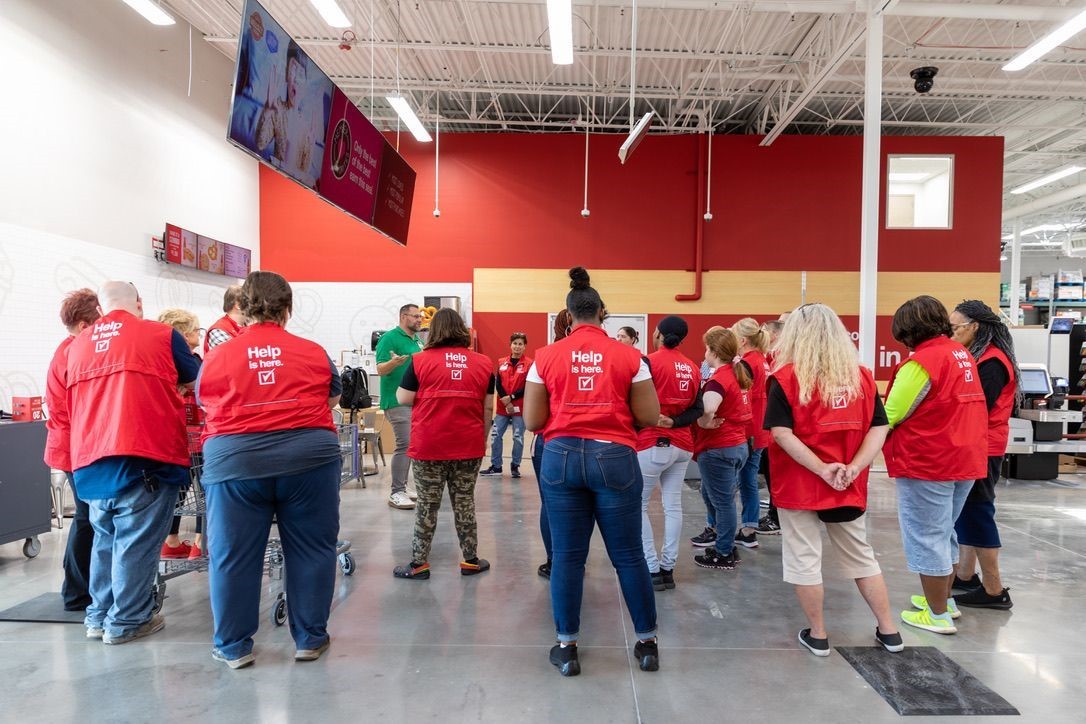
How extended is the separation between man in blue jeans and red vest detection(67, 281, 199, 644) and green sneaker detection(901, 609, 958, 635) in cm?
371

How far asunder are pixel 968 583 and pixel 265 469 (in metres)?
3.82

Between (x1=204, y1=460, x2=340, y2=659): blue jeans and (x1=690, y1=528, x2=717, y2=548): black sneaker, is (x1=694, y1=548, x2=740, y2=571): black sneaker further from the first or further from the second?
(x1=204, y1=460, x2=340, y2=659): blue jeans

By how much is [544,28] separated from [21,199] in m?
6.15

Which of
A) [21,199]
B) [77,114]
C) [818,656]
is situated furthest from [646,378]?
[77,114]

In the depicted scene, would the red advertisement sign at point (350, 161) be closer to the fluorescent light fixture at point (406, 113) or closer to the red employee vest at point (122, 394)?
the fluorescent light fixture at point (406, 113)

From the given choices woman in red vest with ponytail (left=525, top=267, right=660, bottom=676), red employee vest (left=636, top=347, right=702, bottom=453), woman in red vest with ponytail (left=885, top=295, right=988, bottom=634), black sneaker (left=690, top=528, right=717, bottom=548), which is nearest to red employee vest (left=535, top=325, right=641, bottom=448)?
woman in red vest with ponytail (left=525, top=267, right=660, bottom=676)

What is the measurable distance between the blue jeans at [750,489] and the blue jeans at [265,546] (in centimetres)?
307

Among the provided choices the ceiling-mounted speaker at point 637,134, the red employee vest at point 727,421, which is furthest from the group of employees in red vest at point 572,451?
A: the ceiling-mounted speaker at point 637,134

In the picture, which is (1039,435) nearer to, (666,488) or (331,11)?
(666,488)

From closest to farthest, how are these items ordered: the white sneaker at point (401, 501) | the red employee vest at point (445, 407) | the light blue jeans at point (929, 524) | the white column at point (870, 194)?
the light blue jeans at point (929, 524)
the red employee vest at point (445, 407)
the white sneaker at point (401, 501)
the white column at point (870, 194)

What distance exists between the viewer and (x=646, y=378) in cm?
263

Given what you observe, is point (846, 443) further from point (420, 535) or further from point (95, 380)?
point (95, 380)

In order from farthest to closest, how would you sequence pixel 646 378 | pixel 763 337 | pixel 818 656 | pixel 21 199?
1. pixel 21 199
2. pixel 763 337
3. pixel 818 656
4. pixel 646 378

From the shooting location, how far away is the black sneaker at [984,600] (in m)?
3.43
